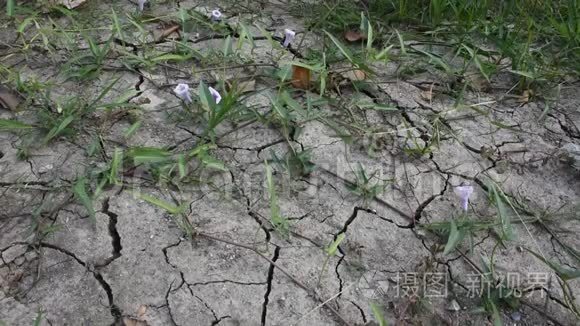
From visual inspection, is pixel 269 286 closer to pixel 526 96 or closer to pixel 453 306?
pixel 453 306

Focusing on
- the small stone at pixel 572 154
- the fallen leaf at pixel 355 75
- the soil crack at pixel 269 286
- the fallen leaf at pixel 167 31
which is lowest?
the soil crack at pixel 269 286

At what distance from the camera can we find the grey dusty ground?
1.64 m

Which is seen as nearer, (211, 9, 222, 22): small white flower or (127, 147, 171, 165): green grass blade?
(127, 147, 171, 165): green grass blade

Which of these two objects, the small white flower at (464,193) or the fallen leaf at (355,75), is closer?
the small white flower at (464,193)

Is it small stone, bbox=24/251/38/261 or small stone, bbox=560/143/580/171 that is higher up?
small stone, bbox=560/143/580/171

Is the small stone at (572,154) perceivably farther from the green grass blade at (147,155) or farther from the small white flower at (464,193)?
the green grass blade at (147,155)

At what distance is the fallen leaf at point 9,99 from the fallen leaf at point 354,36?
141 centimetres

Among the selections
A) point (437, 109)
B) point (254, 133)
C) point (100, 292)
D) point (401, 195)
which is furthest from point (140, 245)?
point (437, 109)

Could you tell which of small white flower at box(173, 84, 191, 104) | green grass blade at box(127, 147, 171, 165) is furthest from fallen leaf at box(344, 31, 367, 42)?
green grass blade at box(127, 147, 171, 165)

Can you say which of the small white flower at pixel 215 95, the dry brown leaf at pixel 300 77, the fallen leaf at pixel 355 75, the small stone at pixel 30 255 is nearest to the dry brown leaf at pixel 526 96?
the fallen leaf at pixel 355 75

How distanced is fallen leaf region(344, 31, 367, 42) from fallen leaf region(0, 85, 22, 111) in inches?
55.6

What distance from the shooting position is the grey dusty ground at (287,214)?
164cm

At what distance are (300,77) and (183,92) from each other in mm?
478

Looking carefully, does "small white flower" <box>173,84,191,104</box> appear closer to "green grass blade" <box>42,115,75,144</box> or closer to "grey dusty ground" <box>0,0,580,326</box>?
"grey dusty ground" <box>0,0,580,326</box>
